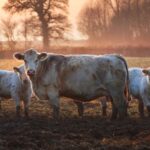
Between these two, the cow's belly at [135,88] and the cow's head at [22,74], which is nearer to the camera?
the cow's head at [22,74]

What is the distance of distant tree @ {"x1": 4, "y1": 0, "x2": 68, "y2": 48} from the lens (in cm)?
7025

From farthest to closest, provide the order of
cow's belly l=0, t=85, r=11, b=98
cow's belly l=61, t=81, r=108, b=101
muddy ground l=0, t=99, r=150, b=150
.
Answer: cow's belly l=0, t=85, r=11, b=98 → cow's belly l=61, t=81, r=108, b=101 → muddy ground l=0, t=99, r=150, b=150

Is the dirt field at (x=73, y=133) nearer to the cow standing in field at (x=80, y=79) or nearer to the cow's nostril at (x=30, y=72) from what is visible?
the cow standing in field at (x=80, y=79)

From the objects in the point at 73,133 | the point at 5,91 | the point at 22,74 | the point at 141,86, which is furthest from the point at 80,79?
the point at 5,91

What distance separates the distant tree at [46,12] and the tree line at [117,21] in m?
39.7

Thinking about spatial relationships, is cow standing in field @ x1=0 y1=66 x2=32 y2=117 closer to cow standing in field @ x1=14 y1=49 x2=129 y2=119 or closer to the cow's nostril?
cow standing in field @ x1=14 y1=49 x2=129 y2=119

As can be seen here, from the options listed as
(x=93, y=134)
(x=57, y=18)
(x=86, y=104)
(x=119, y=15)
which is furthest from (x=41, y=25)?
(x=93, y=134)

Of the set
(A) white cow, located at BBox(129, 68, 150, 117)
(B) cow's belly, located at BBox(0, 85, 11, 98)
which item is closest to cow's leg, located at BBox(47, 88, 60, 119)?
(A) white cow, located at BBox(129, 68, 150, 117)

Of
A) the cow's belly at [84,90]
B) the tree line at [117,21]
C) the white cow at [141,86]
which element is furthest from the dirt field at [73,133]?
the tree line at [117,21]

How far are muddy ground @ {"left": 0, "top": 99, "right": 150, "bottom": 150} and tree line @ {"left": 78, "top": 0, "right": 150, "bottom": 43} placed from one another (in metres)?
95.8

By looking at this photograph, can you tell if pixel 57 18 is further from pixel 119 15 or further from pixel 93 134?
pixel 93 134

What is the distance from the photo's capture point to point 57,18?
2768 inches

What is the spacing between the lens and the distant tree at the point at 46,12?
230 feet

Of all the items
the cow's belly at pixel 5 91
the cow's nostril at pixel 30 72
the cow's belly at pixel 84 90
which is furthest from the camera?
the cow's belly at pixel 5 91
